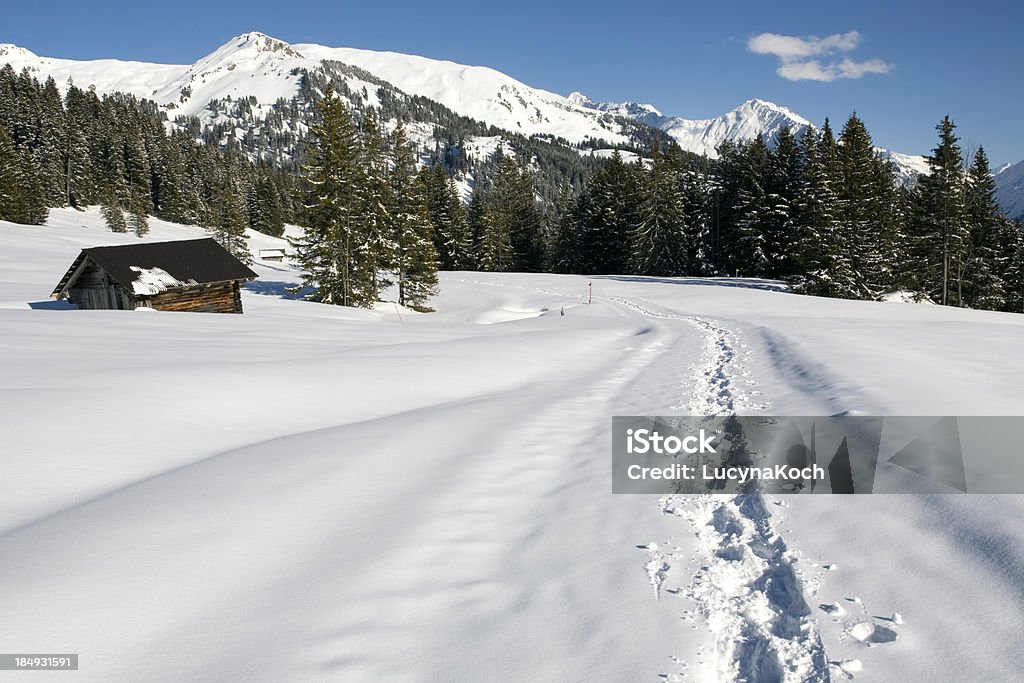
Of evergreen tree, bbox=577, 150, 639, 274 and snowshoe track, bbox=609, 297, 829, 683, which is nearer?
snowshoe track, bbox=609, 297, 829, 683

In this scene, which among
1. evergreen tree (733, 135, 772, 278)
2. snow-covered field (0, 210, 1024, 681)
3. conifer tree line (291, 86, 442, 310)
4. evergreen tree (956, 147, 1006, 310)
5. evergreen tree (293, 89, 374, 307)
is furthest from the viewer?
evergreen tree (733, 135, 772, 278)

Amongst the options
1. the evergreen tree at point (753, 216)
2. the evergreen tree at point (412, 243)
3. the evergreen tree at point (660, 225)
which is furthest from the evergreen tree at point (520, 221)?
the evergreen tree at point (412, 243)

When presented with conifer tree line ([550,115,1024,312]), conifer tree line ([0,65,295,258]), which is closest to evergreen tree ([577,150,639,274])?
conifer tree line ([550,115,1024,312])

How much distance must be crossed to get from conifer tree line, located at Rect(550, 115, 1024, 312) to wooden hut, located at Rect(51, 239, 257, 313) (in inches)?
1375

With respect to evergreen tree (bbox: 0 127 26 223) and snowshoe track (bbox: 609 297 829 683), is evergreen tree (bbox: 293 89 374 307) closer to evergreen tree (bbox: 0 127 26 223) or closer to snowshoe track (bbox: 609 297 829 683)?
snowshoe track (bbox: 609 297 829 683)

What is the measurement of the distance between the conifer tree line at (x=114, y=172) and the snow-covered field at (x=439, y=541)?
2199 inches

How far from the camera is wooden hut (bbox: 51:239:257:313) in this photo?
998 inches

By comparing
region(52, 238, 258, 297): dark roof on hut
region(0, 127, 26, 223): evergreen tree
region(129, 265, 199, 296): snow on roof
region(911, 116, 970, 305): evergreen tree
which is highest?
region(0, 127, 26, 223): evergreen tree

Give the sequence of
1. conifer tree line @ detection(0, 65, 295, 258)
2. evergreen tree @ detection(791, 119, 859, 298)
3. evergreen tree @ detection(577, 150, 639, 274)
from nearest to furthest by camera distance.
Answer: evergreen tree @ detection(791, 119, 859, 298) < evergreen tree @ detection(577, 150, 639, 274) < conifer tree line @ detection(0, 65, 295, 258)

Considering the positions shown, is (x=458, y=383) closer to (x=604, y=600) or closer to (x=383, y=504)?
(x=383, y=504)

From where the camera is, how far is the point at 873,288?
37.2 meters

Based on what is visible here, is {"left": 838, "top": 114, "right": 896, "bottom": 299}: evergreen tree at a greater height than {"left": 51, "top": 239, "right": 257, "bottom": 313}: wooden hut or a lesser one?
greater

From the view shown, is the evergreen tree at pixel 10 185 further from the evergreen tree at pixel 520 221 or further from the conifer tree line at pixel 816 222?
the conifer tree line at pixel 816 222

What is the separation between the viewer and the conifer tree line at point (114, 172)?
61.5 metres
